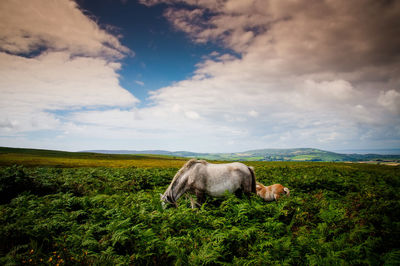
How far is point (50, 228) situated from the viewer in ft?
16.2

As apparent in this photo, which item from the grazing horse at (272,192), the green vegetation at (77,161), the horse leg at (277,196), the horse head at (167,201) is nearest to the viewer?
the horse head at (167,201)

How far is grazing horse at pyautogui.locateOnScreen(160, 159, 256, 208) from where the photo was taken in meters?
7.80

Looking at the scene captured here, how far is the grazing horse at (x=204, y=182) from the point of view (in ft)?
25.6

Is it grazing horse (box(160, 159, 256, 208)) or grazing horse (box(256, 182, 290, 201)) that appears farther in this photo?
grazing horse (box(256, 182, 290, 201))

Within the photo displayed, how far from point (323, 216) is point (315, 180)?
30.8ft

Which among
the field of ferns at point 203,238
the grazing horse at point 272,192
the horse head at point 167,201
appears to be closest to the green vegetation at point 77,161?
the grazing horse at point 272,192

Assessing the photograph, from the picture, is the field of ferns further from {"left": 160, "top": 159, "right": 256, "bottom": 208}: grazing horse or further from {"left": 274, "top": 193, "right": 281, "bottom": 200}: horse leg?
{"left": 274, "top": 193, "right": 281, "bottom": 200}: horse leg

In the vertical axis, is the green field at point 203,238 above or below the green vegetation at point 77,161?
above

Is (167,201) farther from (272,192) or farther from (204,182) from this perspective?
(272,192)

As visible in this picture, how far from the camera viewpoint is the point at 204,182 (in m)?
7.88

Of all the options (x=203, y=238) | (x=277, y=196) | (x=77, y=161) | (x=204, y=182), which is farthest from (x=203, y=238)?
(x=77, y=161)

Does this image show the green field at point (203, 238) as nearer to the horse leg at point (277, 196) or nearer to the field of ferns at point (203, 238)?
the field of ferns at point (203, 238)

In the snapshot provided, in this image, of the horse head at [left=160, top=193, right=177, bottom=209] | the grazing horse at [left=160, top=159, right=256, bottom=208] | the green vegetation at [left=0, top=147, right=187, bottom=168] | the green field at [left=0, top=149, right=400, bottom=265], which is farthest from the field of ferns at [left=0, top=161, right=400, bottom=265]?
the green vegetation at [left=0, top=147, right=187, bottom=168]

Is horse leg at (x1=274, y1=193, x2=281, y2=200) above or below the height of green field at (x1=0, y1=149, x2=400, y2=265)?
below
